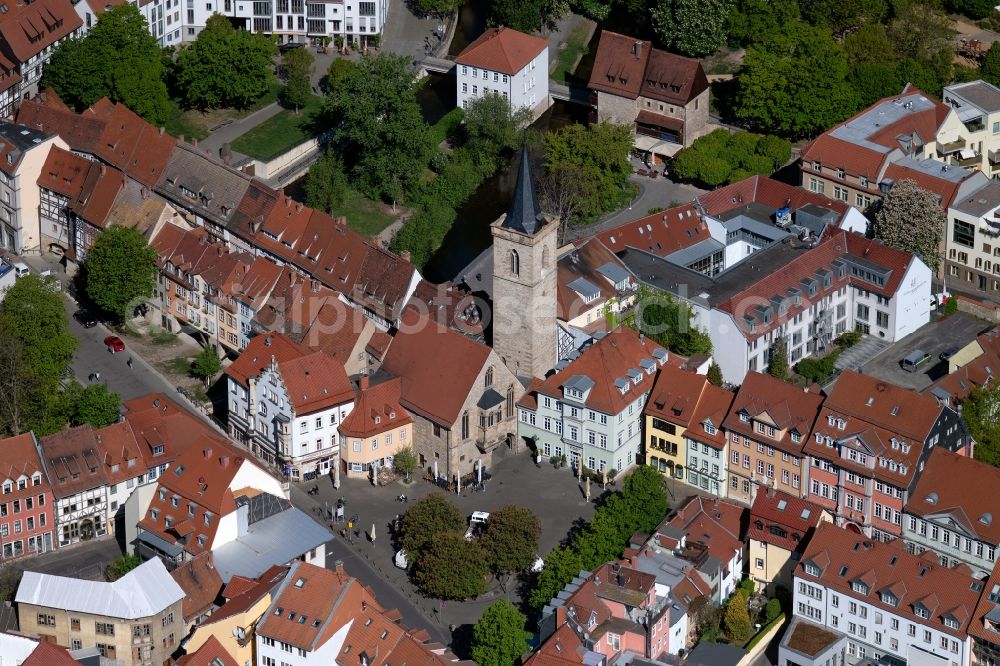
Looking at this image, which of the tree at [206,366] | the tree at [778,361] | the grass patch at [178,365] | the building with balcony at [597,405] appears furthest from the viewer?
the grass patch at [178,365]

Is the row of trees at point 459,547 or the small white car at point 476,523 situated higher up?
the row of trees at point 459,547

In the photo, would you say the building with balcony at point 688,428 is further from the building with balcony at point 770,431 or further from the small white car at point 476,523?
the small white car at point 476,523

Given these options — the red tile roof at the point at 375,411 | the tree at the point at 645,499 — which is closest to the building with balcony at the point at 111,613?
the red tile roof at the point at 375,411

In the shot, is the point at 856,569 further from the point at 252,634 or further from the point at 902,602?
the point at 252,634

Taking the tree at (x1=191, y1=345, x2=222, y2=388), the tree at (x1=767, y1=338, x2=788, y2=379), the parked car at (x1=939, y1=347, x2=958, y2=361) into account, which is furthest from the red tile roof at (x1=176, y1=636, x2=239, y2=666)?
the parked car at (x1=939, y1=347, x2=958, y2=361)

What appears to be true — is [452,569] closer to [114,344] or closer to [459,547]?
[459,547]

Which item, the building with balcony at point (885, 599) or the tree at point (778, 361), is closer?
the building with balcony at point (885, 599)
